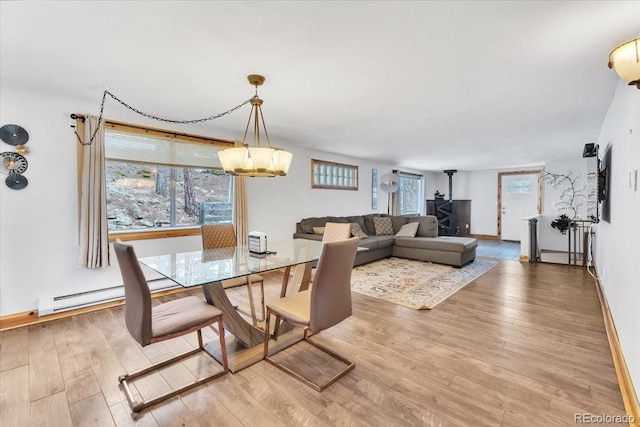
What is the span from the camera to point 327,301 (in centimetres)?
190

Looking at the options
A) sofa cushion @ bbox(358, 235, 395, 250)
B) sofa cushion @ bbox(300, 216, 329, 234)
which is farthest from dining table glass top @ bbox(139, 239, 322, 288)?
sofa cushion @ bbox(358, 235, 395, 250)

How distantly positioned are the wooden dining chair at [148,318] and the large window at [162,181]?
81.8 inches

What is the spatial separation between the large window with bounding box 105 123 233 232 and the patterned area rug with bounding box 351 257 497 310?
2.36 metres

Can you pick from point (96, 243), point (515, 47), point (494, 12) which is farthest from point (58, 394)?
point (515, 47)

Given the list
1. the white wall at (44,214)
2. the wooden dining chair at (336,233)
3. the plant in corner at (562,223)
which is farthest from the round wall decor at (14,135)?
the plant in corner at (562,223)

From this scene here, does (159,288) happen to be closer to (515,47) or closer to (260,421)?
(260,421)

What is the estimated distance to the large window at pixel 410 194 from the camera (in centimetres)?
871

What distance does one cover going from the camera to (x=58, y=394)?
6.03ft

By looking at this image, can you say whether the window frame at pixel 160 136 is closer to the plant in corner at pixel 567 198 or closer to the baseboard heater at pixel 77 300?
the baseboard heater at pixel 77 300

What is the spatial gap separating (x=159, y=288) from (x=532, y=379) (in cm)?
390

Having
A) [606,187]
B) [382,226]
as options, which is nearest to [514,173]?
[382,226]

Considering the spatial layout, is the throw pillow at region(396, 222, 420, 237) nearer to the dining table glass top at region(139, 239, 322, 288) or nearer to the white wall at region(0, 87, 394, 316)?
the dining table glass top at region(139, 239, 322, 288)

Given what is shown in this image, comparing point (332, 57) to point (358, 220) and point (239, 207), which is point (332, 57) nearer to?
point (239, 207)

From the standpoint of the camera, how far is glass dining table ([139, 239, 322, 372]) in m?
2.05
